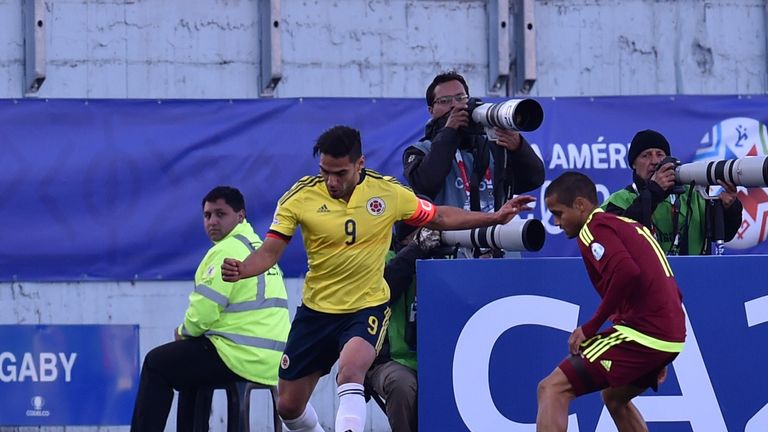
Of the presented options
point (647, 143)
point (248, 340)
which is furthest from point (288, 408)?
point (647, 143)

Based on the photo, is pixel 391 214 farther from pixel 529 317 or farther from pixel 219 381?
pixel 219 381

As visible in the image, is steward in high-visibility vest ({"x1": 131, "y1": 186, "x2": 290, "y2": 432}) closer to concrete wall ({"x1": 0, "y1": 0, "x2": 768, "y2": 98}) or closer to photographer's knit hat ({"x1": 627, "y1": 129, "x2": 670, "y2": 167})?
concrete wall ({"x1": 0, "y1": 0, "x2": 768, "y2": 98})

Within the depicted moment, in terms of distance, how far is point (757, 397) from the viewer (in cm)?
704

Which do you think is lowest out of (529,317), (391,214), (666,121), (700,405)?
(700,405)

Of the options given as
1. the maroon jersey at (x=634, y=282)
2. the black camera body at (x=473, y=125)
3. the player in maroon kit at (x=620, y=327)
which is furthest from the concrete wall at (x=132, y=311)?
the maroon jersey at (x=634, y=282)

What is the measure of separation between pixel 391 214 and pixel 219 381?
6.47ft

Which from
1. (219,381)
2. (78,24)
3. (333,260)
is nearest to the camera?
(333,260)

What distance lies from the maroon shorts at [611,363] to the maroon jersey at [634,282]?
0.08 m

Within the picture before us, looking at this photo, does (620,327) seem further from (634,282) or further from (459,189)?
(459,189)

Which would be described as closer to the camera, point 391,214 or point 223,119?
point 391,214

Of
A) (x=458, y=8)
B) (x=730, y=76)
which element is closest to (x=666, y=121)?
(x=730, y=76)

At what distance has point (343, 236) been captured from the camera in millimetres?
6906

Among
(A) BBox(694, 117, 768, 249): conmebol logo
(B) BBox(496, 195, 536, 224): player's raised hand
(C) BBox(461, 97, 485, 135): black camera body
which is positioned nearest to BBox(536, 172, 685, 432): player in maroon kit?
(B) BBox(496, 195, 536, 224): player's raised hand

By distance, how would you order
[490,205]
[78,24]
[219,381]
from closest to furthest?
[490,205], [219,381], [78,24]
